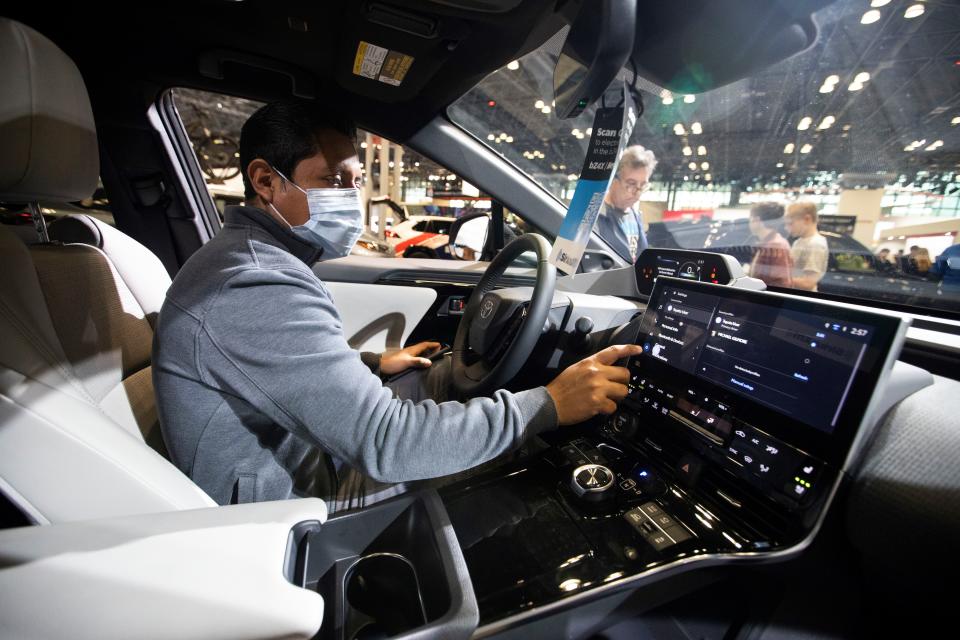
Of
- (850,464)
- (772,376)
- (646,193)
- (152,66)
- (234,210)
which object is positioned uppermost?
(152,66)

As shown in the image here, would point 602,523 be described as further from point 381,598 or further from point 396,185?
point 396,185

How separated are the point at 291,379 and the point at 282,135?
615mm

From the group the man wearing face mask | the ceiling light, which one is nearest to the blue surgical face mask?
the man wearing face mask

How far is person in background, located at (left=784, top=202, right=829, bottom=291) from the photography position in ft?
4.68

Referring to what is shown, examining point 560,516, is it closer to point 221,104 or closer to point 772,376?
point 772,376

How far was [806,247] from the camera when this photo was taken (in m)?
1.46

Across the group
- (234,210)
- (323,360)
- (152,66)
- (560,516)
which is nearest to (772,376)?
(560,516)

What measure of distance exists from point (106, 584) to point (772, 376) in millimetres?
1120

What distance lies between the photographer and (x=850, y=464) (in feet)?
2.67

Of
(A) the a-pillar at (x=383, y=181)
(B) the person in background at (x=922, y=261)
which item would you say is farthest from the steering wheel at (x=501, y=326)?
(A) the a-pillar at (x=383, y=181)

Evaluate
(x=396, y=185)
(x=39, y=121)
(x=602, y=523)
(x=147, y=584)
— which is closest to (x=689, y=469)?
(x=602, y=523)

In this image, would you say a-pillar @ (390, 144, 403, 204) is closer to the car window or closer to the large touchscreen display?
the car window

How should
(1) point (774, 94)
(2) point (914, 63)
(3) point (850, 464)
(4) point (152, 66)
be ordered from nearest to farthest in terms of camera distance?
(3) point (850, 464) → (2) point (914, 63) → (1) point (774, 94) → (4) point (152, 66)

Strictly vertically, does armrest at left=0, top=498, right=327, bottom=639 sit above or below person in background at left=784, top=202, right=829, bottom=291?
below
